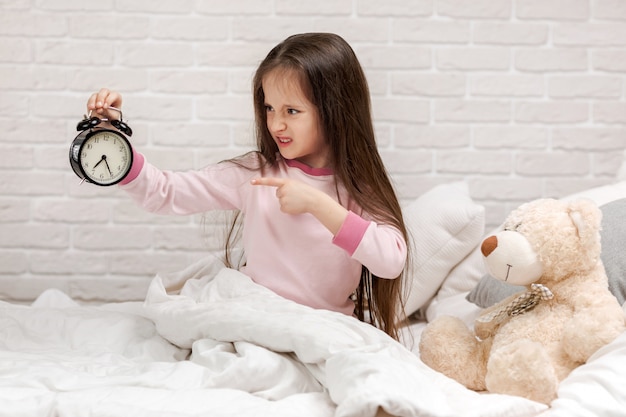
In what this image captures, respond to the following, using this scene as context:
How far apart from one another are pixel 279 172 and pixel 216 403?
27.0 inches

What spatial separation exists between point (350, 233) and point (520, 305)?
35 cm

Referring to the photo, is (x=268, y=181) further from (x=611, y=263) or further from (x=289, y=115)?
(x=611, y=263)

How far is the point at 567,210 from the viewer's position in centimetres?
146

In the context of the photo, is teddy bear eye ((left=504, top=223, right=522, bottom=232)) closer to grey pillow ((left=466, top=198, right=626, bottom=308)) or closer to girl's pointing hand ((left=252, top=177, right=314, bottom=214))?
grey pillow ((left=466, top=198, right=626, bottom=308))

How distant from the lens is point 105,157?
1.56 meters

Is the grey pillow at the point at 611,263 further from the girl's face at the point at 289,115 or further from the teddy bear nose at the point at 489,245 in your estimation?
the girl's face at the point at 289,115

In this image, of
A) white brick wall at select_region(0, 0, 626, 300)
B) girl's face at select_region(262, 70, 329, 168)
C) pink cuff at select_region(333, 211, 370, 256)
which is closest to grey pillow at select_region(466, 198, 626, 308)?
pink cuff at select_region(333, 211, 370, 256)

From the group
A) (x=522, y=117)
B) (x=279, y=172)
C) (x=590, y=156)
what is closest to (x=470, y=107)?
(x=522, y=117)

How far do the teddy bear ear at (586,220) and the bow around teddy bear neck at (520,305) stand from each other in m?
0.12

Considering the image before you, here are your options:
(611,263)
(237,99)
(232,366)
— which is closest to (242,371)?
(232,366)

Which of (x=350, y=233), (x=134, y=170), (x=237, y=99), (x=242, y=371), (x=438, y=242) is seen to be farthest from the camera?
(x=237, y=99)

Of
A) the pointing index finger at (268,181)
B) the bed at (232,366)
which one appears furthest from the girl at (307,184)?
the bed at (232,366)

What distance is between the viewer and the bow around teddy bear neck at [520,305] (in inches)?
57.1

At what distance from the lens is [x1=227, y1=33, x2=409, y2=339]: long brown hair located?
163 cm
